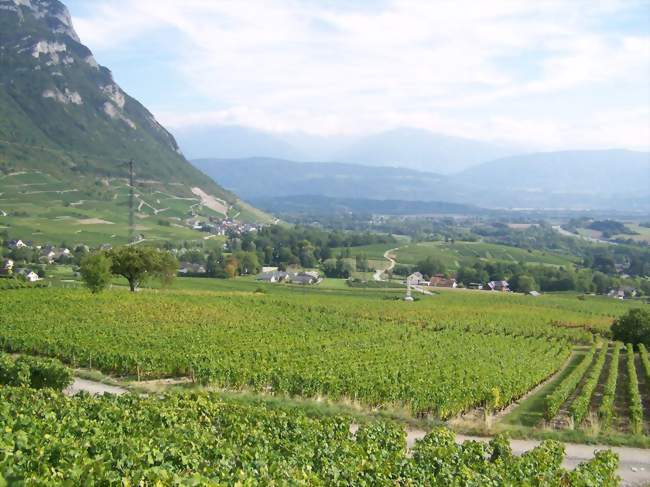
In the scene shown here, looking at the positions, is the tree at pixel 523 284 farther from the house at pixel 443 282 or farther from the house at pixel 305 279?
the house at pixel 305 279

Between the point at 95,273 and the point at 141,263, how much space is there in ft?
27.1

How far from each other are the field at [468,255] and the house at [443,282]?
23029mm

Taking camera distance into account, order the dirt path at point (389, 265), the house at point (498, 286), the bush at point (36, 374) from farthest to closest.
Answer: the dirt path at point (389, 265) < the house at point (498, 286) < the bush at point (36, 374)

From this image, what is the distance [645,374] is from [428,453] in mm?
28730

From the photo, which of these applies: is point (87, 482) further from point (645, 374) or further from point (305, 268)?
point (305, 268)

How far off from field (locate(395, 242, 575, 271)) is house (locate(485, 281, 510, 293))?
972 inches

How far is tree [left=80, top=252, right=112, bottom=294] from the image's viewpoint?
60594mm

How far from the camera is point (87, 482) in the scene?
1067cm

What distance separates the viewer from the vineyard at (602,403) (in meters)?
25.9

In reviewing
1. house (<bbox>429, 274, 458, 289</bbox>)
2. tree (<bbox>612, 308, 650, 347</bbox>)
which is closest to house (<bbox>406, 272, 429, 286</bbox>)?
house (<bbox>429, 274, 458, 289</bbox>)

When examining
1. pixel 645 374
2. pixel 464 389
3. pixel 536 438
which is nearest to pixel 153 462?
pixel 536 438

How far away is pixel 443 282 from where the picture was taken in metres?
126

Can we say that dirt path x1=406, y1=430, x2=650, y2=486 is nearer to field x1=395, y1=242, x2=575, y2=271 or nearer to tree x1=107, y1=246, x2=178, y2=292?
tree x1=107, y1=246, x2=178, y2=292

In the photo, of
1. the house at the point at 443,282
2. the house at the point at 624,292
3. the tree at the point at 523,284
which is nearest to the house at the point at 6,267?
the house at the point at 443,282
